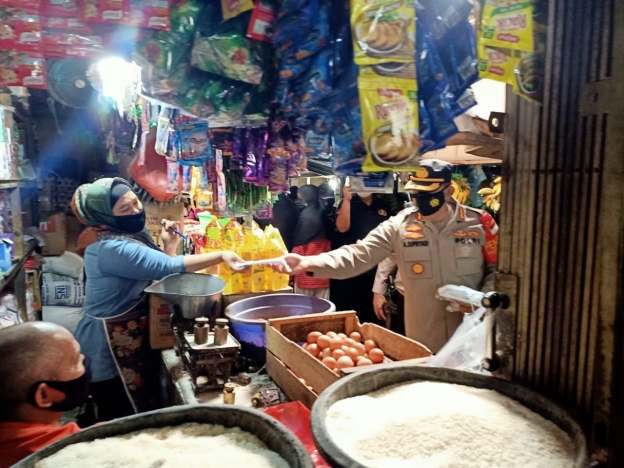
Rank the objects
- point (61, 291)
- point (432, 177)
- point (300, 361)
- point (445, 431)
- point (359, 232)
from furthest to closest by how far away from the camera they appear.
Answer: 1. point (359, 232)
2. point (61, 291)
3. point (432, 177)
4. point (300, 361)
5. point (445, 431)

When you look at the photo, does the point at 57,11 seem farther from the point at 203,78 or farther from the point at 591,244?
the point at 591,244

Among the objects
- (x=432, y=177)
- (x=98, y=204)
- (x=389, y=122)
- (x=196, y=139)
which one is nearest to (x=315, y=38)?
(x=389, y=122)

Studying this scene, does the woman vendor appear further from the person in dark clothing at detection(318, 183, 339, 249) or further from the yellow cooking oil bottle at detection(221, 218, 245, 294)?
the person in dark clothing at detection(318, 183, 339, 249)

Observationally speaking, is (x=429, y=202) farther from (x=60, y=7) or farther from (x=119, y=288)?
(x=60, y=7)

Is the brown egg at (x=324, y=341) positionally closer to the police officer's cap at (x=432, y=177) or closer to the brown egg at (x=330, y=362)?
the brown egg at (x=330, y=362)

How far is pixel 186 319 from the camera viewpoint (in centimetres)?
259

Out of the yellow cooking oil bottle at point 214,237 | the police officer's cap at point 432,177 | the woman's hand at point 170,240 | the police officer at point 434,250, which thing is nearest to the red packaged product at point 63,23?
the police officer at point 434,250

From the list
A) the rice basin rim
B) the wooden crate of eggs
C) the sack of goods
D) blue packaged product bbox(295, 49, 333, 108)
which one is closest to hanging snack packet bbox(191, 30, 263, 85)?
blue packaged product bbox(295, 49, 333, 108)

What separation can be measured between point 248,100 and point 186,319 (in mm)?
1523

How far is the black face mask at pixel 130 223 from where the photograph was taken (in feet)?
8.80

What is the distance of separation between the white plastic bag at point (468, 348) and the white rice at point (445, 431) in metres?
0.25

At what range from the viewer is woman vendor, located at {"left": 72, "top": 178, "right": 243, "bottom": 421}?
2.65 m

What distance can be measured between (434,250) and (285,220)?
2.67 m

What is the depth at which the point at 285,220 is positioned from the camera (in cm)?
518
